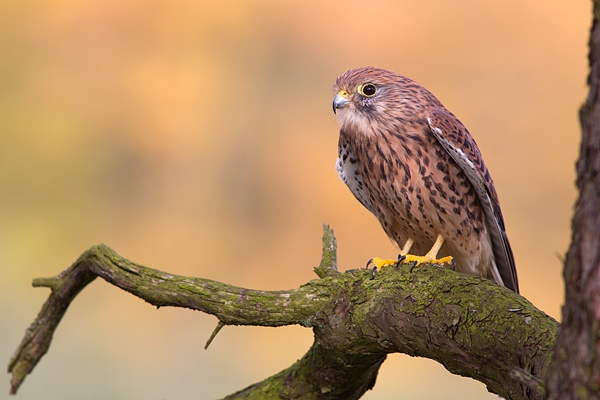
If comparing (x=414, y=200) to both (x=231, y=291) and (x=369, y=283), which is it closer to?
(x=369, y=283)

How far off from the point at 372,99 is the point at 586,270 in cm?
189

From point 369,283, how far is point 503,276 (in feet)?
3.72

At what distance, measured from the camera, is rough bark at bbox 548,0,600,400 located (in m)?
1.05

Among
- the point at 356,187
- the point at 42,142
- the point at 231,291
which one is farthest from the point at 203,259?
the point at 231,291

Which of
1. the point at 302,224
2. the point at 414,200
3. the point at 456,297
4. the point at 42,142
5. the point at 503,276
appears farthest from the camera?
the point at 42,142

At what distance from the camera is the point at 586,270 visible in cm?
105

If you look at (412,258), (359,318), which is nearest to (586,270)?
(359,318)

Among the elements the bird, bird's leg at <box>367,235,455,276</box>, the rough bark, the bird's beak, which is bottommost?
the rough bark

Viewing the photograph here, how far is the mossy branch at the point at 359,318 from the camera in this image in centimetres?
162

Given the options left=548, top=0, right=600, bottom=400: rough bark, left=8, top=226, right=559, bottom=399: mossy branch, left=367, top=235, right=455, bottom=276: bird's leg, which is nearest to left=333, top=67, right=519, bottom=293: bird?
left=367, top=235, right=455, bottom=276: bird's leg

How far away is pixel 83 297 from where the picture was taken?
545 cm

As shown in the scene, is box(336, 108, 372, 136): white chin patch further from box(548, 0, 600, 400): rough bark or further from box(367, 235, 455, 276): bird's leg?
box(548, 0, 600, 400): rough bark

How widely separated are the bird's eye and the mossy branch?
734mm

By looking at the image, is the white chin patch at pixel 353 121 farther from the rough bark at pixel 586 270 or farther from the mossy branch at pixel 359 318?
the rough bark at pixel 586 270
